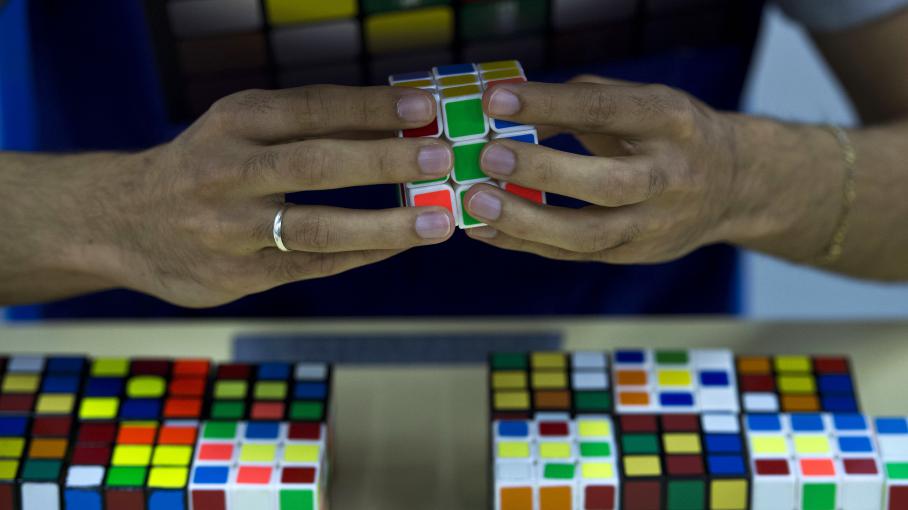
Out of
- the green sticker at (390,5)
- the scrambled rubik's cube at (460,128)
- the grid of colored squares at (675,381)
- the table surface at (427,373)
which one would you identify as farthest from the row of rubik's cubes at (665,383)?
the green sticker at (390,5)

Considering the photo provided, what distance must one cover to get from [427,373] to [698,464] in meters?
0.33

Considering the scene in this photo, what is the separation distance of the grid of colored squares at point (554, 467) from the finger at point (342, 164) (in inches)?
10.1

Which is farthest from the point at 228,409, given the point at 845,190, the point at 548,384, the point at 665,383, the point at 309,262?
the point at 845,190

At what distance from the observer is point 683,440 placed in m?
0.87

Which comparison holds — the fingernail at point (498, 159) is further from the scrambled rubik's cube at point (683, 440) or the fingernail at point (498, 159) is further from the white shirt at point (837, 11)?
the white shirt at point (837, 11)

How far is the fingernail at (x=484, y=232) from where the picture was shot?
2.60 feet

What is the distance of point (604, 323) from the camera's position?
115cm

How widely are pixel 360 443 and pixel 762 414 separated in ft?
1.21

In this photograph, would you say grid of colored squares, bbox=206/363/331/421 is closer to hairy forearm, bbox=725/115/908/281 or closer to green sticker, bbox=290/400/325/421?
green sticker, bbox=290/400/325/421

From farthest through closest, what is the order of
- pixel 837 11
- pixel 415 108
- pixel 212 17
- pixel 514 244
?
pixel 837 11 < pixel 212 17 < pixel 514 244 < pixel 415 108

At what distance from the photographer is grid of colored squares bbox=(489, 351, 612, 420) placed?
0.90m

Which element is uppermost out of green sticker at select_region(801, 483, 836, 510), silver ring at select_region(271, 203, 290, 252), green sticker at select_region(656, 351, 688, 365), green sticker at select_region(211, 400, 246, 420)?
silver ring at select_region(271, 203, 290, 252)

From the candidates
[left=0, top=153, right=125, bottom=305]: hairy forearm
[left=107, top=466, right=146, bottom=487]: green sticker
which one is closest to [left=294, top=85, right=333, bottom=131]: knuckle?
[left=0, top=153, right=125, bottom=305]: hairy forearm

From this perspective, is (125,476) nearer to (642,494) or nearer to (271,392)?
(271,392)
